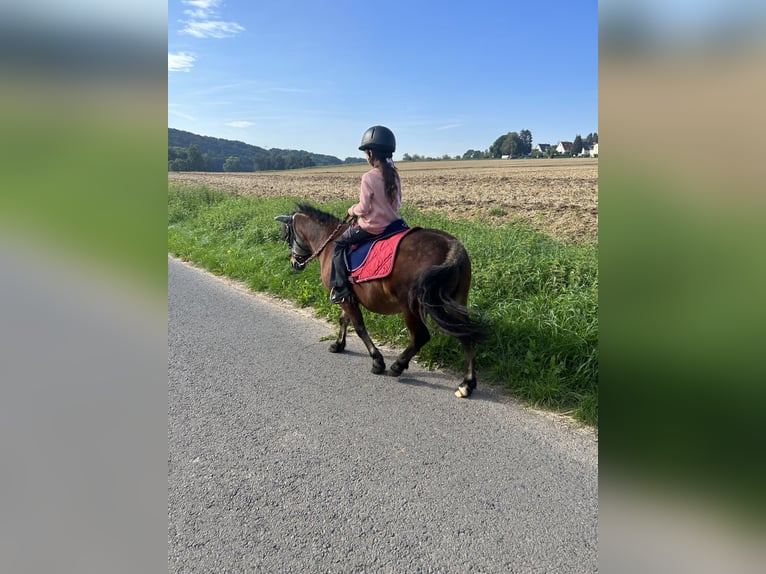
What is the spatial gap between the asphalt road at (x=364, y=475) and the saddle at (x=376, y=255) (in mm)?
958

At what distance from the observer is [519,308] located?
4.92 meters

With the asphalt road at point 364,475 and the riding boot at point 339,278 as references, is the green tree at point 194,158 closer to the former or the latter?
the riding boot at point 339,278

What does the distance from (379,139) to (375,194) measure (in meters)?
0.49

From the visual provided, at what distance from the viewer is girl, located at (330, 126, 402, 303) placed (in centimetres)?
423

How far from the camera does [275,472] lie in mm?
2896

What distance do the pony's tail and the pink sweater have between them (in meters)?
0.81

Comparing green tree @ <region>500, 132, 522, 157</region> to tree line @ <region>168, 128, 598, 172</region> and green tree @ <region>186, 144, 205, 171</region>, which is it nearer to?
tree line @ <region>168, 128, 598, 172</region>

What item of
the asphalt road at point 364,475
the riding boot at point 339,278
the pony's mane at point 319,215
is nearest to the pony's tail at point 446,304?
the asphalt road at point 364,475

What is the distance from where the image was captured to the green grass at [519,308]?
12.6 ft
